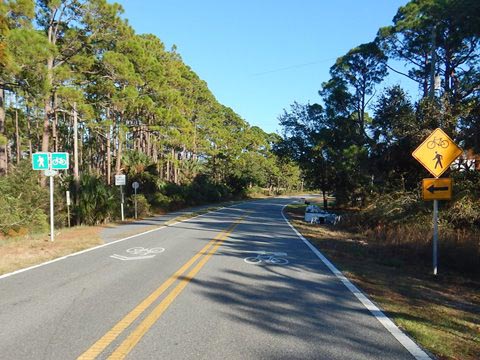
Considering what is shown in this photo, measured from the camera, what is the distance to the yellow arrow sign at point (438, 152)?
977cm

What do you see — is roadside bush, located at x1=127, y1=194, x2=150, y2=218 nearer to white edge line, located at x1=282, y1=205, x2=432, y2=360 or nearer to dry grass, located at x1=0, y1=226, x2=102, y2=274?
dry grass, located at x1=0, y1=226, x2=102, y2=274

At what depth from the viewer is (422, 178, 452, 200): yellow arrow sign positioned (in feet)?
31.9

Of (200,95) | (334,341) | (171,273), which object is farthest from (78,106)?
(200,95)

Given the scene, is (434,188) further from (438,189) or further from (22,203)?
(22,203)

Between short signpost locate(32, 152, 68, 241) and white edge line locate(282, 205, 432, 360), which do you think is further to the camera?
short signpost locate(32, 152, 68, 241)

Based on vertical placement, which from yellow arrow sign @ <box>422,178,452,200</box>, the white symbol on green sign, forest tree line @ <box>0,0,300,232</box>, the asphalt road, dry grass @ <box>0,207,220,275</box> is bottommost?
the asphalt road

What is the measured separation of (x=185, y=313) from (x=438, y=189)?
21.4ft

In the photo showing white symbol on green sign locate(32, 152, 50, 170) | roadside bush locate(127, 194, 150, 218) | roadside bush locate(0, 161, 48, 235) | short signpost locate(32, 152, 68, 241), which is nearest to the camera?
short signpost locate(32, 152, 68, 241)

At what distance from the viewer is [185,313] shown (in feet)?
20.4

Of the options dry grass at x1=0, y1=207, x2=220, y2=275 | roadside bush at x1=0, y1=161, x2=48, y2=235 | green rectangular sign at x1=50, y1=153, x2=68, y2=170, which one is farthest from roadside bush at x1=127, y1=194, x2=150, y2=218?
green rectangular sign at x1=50, y1=153, x2=68, y2=170

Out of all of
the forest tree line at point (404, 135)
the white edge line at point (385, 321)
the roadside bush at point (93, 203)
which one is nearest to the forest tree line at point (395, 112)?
the forest tree line at point (404, 135)

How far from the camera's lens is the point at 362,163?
27.8 m

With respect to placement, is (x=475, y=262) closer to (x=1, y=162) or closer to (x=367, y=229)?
(x=367, y=229)

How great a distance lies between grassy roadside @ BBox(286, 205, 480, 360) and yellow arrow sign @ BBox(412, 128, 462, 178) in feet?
7.94
